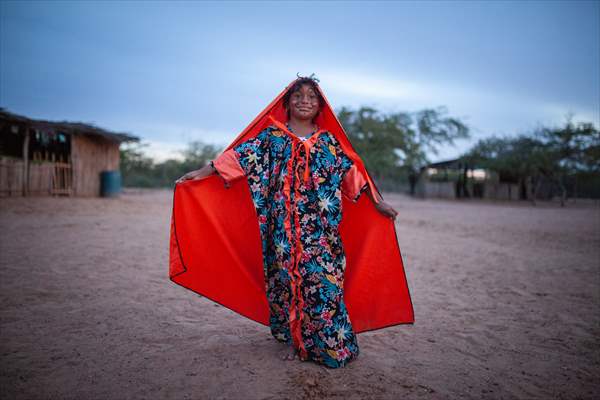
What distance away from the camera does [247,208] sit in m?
2.91

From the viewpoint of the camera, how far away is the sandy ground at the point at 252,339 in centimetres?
231

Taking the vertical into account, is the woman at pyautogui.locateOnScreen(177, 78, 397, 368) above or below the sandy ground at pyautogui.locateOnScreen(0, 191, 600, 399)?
above

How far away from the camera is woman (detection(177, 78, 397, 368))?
249 cm

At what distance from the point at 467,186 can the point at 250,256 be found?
31979 millimetres

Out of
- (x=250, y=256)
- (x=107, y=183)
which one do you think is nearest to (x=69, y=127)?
(x=107, y=183)

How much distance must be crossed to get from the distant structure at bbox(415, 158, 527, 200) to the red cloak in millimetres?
29092

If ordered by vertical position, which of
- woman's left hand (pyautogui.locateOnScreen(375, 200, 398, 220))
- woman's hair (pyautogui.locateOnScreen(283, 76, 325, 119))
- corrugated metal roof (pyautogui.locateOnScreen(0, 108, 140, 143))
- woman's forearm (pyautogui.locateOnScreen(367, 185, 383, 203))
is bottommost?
woman's left hand (pyautogui.locateOnScreen(375, 200, 398, 220))

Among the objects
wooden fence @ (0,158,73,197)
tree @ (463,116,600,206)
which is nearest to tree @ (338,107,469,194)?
tree @ (463,116,600,206)

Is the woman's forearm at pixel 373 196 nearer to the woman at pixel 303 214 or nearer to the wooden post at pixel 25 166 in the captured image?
the woman at pixel 303 214

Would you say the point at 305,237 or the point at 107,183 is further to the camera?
the point at 107,183

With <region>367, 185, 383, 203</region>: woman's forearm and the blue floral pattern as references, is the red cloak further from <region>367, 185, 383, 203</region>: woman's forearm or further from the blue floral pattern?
the blue floral pattern

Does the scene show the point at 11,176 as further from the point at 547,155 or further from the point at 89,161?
the point at 547,155

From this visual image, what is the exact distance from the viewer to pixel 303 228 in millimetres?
2520

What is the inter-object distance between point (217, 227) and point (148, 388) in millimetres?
1135
